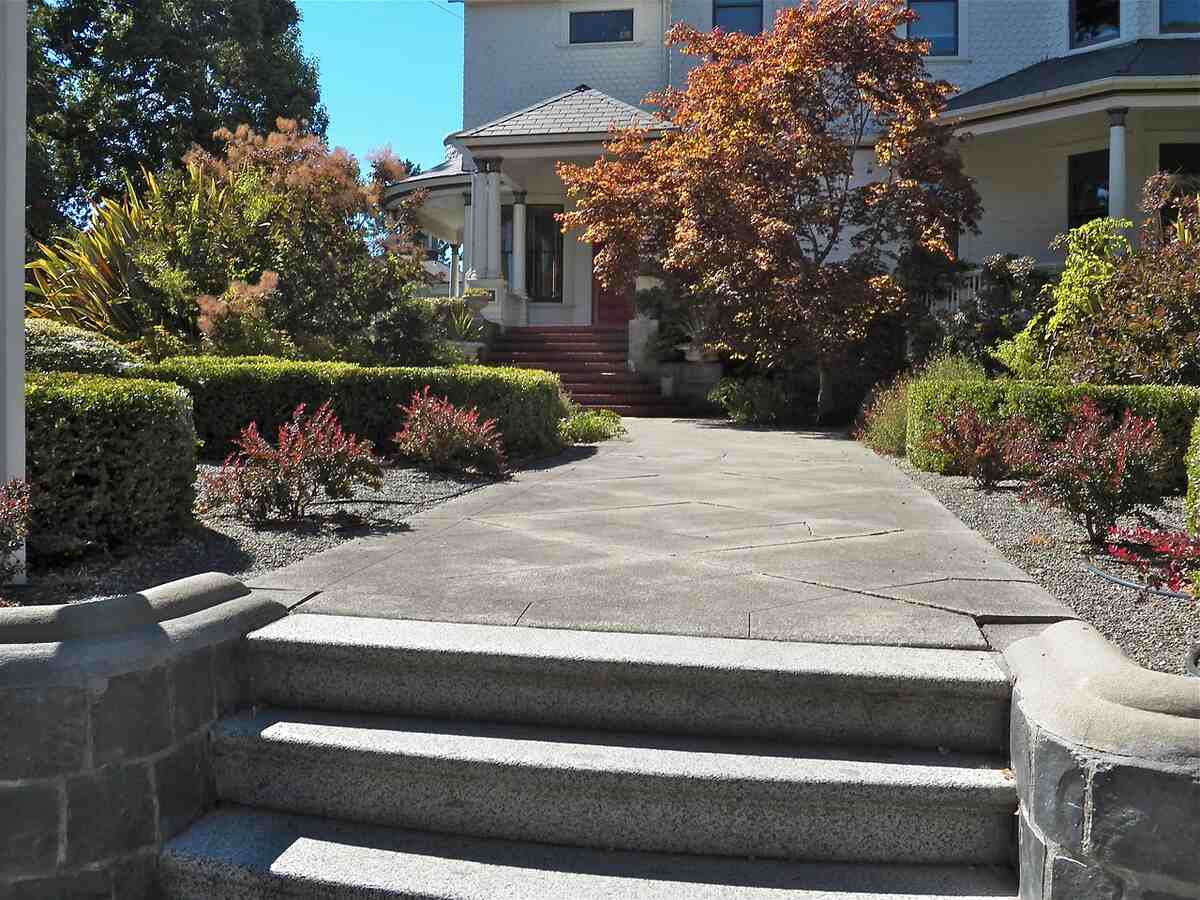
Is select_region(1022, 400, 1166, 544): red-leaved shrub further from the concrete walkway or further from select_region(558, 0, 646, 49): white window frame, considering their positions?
select_region(558, 0, 646, 49): white window frame

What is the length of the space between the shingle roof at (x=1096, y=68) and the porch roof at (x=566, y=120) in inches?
224

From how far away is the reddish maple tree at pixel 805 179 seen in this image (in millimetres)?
13062

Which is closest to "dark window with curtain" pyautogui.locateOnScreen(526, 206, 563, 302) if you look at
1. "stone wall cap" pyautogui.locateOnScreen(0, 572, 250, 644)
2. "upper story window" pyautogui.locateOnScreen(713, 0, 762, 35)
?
"upper story window" pyautogui.locateOnScreen(713, 0, 762, 35)

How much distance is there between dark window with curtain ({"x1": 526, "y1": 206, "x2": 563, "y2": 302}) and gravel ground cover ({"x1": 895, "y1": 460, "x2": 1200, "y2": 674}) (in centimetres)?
1377

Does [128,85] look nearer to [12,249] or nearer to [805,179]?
[805,179]

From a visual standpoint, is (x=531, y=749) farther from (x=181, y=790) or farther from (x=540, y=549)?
(x=540, y=549)

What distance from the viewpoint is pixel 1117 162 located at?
1483 centimetres

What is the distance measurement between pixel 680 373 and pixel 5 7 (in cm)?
1261

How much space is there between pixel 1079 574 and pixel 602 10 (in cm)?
1842

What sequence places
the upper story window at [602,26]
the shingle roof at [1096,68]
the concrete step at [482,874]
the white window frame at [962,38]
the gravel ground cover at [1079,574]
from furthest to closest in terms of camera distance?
1. the upper story window at [602,26]
2. the white window frame at [962,38]
3. the shingle roof at [1096,68]
4. the gravel ground cover at [1079,574]
5. the concrete step at [482,874]

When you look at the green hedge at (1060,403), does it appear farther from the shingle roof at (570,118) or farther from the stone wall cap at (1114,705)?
the shingle roof at (570,118)

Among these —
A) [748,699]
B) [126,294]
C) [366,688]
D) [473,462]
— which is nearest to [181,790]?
[366,688]

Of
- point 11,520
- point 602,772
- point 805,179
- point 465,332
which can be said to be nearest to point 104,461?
point 11,520

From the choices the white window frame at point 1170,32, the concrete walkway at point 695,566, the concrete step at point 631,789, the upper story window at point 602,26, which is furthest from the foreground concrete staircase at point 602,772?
the upper story window at point 602,26
